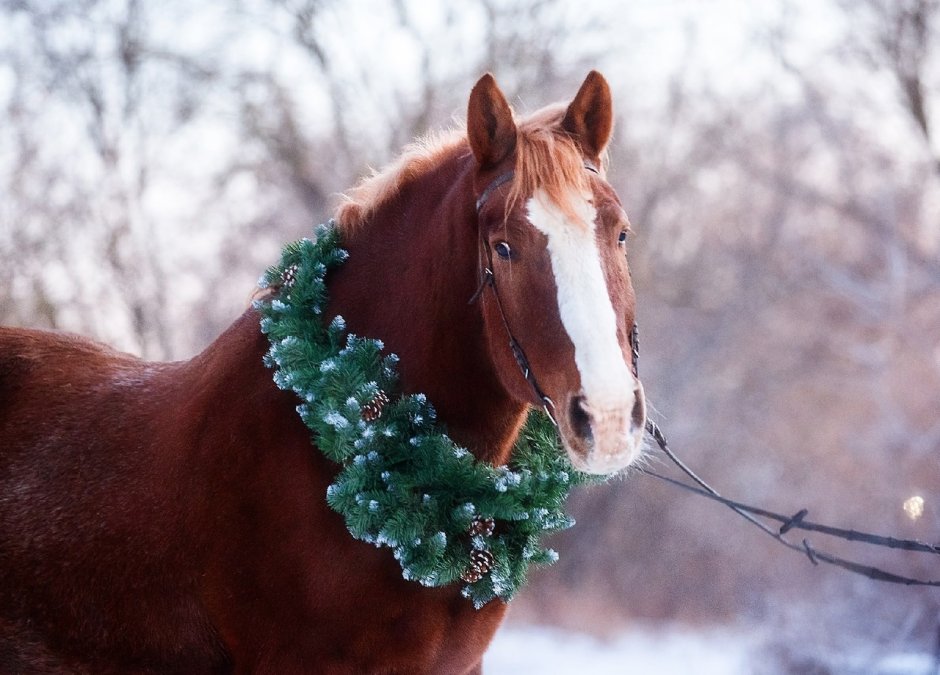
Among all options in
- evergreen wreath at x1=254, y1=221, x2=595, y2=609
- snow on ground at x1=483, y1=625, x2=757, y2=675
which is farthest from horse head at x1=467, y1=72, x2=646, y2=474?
snow on ground at x1=483, y1=625, x2=757, y2=675

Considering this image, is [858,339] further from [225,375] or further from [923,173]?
[225,375]

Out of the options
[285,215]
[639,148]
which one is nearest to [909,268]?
[639,148]

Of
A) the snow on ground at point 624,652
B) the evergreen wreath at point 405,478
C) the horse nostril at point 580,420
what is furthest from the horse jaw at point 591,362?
the snow on ground at point 624,652

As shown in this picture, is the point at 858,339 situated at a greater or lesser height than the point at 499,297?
greater

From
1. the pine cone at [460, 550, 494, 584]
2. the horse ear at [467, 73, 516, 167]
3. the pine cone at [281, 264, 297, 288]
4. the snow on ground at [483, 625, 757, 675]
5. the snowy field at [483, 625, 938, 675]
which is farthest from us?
the snow on ground at [483, 625, 757, 675]

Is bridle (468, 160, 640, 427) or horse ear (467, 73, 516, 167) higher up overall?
horse ear (467, 73, 516, 167)

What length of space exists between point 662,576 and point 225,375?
1116 centimetres

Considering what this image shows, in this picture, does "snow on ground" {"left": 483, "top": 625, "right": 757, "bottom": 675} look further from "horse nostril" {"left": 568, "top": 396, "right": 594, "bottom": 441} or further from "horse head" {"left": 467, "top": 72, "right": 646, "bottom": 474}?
"horse nostril" {"left": 568, "top": 396, "right": 594, "bottom": 441}

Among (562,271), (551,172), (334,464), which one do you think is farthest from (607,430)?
(334,464)

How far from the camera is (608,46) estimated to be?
1265 centimetres

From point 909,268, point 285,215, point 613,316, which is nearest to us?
point 613,316

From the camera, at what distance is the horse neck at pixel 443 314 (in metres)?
2.75

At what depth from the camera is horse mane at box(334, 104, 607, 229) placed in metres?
2.48

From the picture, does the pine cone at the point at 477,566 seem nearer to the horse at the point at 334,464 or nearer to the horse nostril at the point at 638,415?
the horse at the point at 334,464
